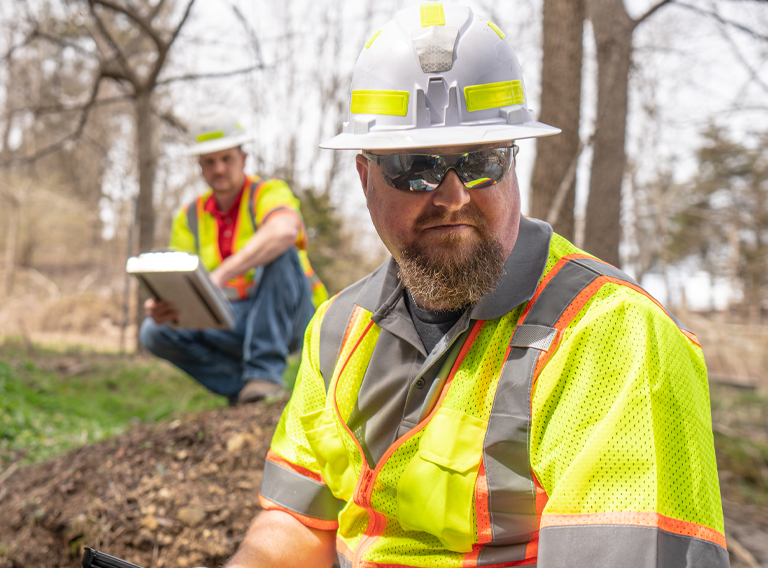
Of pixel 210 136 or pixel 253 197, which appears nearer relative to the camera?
pixel 253 197

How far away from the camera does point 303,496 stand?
1779 mm

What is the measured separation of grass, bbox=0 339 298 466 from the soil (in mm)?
714

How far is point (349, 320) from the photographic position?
69.9 inches

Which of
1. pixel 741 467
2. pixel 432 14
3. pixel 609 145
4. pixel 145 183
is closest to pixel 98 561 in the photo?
pixel 432 14

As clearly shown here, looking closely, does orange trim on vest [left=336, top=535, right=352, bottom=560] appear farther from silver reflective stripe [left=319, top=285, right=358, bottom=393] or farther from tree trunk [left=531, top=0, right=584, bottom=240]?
tree trunk [left=531, top=0, right=584, bottom=240]

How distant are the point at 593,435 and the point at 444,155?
731 millimetres

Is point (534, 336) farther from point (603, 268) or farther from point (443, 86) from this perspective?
point (443, 86)

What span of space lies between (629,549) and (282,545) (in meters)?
→ 0.98

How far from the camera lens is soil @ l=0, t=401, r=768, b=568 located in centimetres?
270

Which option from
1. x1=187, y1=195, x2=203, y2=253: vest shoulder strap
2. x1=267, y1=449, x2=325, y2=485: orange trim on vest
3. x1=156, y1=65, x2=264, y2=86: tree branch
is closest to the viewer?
x1=267, y1=449, x2=325, y2=485: orange trim on vest

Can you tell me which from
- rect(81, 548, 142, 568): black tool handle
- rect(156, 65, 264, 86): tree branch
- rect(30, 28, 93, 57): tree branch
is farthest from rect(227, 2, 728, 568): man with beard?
rect(30, 28, 93, 57): tree branch

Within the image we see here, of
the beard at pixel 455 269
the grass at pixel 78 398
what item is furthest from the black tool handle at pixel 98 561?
the grass at pixel 78 398

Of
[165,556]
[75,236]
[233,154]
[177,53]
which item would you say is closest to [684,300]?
[177,53]

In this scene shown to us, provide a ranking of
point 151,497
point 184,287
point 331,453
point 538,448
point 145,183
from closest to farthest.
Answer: point 538,448, point 331,453, point 151,497, point 184,287, point 145,183
